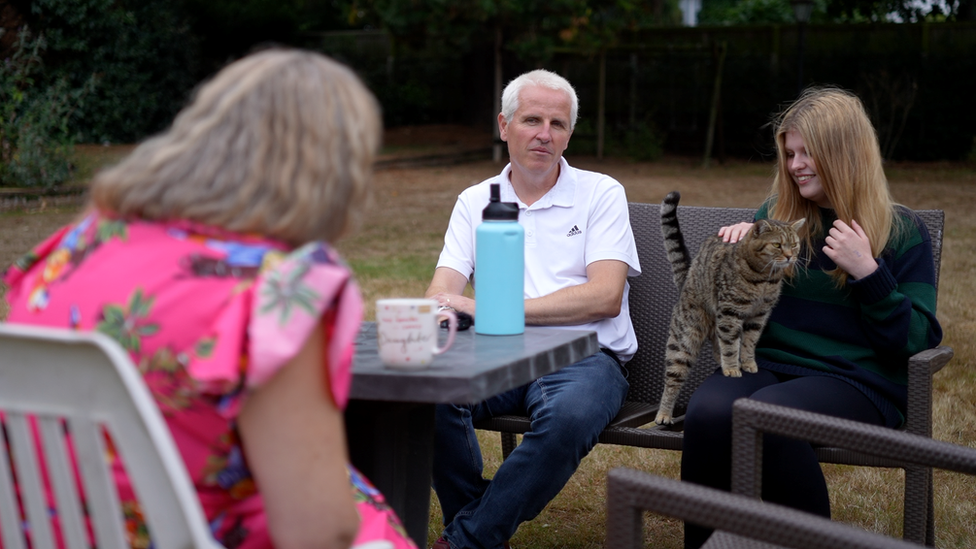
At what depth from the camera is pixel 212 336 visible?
1262mm

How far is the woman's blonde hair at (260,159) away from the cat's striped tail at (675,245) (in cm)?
202

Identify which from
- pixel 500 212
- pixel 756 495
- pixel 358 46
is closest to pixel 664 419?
pixel 756 495

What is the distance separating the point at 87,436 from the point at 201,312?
0.70 feet

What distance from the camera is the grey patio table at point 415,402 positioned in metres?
1.88

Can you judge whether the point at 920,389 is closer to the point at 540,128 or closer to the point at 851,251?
the point at 851,251

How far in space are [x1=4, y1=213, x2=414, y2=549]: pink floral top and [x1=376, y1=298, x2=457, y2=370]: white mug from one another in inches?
19.6

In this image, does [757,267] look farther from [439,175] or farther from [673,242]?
[439,175]

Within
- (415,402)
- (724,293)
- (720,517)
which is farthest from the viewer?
(724,293)

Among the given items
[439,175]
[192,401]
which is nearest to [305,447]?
[192,401]

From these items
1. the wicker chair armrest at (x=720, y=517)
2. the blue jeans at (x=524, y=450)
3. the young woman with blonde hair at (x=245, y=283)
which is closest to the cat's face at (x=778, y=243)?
the blue jeans at (x=524, y=450)

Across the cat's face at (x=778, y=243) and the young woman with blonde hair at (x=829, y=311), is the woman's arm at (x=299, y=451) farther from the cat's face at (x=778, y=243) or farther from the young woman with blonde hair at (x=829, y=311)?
the cat's face at (x=778, y=243)

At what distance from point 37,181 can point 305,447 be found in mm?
11964

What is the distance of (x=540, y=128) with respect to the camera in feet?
10.5

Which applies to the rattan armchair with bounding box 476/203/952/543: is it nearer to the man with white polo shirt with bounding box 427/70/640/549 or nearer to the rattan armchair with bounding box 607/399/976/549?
the man with white polo shirt with bounding box 427/70/640/549
